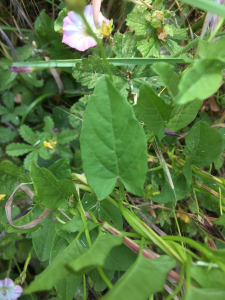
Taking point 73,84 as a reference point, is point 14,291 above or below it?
below

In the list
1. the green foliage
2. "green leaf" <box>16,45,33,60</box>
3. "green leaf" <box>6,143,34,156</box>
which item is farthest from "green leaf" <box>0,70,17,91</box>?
"green leaf" <box>6,143,34,156</box>

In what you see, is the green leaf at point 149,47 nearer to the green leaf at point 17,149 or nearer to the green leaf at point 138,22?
the green leaf at point 138,22

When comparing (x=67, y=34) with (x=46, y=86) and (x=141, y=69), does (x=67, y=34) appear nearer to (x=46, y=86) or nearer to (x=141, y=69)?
(x=141, y=69)

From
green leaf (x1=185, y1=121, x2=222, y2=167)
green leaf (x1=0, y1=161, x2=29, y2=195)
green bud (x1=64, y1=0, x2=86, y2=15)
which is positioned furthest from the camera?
green leaf (x1=0, y1=161, x2=29, y2=195)

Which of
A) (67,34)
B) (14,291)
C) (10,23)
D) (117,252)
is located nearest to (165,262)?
(117,252)

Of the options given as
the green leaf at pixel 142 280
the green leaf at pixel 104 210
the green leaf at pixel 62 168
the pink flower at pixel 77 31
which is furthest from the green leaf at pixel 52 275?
the pink flower at pixel 77 31

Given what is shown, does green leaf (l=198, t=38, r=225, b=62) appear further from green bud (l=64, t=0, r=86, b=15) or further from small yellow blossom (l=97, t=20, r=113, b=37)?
small yellow blossom (l=97, t=20, r=113, b=37)
